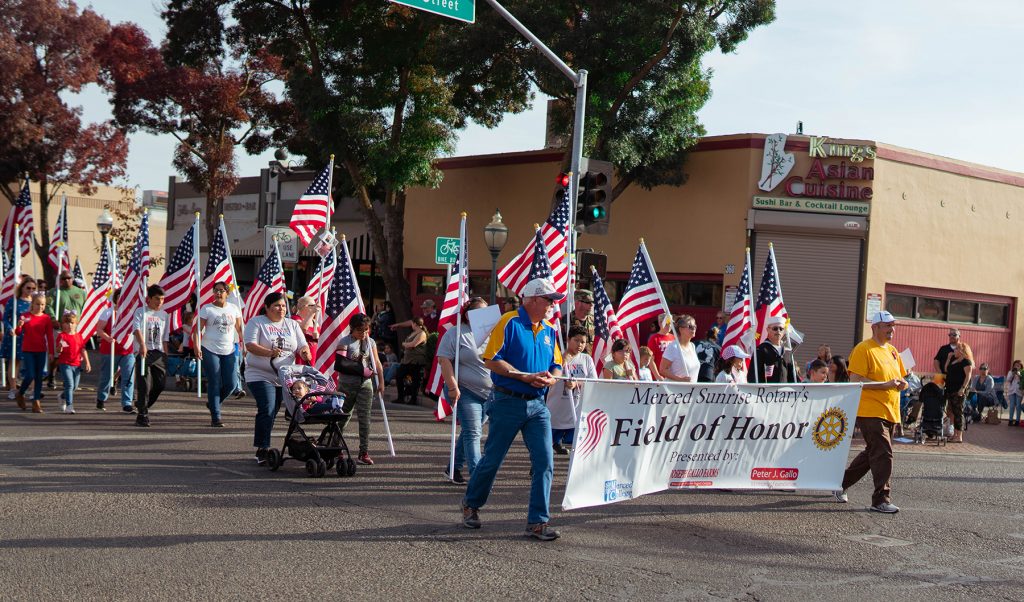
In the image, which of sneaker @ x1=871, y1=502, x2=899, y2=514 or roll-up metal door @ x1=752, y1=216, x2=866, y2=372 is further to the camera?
roll-up metal door @ x1=752, y1=216, x2=866, y2=372

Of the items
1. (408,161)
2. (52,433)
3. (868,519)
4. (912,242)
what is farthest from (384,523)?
(912,242)

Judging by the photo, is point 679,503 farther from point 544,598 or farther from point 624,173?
point 624,173

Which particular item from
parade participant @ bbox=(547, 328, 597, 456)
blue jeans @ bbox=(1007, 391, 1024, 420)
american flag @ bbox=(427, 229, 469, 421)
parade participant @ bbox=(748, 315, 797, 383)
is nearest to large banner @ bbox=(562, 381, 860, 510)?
parade participant @ bbox=(547, 328, 597, 456)

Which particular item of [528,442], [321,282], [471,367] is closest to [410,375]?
[321,282]

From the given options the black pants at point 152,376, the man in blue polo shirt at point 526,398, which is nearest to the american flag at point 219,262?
the black pants at point 152,376

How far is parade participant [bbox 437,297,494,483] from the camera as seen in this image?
973 centimetres

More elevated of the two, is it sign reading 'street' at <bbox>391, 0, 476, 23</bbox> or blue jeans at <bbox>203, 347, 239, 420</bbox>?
sign reading 'street' at <bbox>391, 0, 476, 23</bbox>

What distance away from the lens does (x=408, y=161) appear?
84.2ft

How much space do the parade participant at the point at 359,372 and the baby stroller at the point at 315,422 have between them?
342 millimetres

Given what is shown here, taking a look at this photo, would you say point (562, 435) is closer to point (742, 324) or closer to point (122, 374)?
point (742, 324)

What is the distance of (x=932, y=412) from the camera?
57.6 ft

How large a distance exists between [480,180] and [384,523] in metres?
23.6

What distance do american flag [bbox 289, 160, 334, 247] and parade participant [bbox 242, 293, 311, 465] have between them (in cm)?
403

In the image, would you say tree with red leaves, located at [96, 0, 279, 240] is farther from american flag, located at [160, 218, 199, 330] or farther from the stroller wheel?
the stroller wheel
